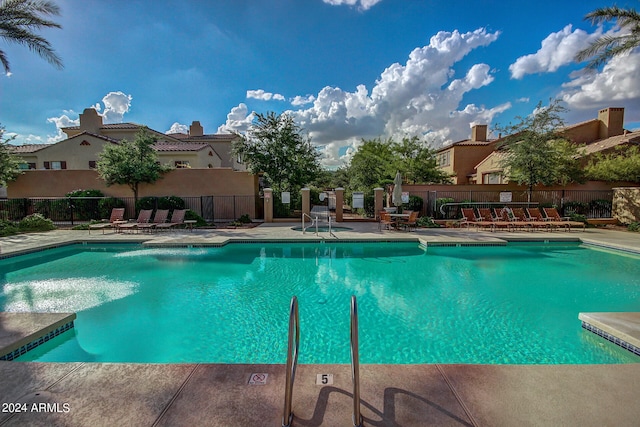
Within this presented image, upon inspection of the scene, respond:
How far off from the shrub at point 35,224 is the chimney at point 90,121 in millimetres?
18782

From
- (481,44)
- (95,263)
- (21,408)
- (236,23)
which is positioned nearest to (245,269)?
(95,263)

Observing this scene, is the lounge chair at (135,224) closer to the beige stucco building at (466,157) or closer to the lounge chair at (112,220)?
the lounge chair at (112,220)

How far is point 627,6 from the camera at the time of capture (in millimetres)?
10703

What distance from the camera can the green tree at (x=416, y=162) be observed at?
22094mm

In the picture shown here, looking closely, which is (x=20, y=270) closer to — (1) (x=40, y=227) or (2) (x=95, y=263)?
(2) (x=95, y=263)

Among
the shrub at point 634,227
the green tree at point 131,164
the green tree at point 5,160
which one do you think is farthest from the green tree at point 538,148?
the green tree at point 5,160

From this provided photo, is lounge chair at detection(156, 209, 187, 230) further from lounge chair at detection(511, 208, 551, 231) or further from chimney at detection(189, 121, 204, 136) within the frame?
chimney at detection(189, 121, 204, 136)

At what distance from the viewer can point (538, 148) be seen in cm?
1557

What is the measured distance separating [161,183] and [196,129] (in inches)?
708

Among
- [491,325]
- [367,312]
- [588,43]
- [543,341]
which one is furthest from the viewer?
[588,43]

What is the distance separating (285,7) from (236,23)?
6.91 ft

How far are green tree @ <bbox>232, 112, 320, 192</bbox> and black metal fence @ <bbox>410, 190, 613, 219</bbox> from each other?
7.20 metres

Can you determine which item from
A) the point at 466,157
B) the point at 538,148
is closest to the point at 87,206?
the point at 538,148

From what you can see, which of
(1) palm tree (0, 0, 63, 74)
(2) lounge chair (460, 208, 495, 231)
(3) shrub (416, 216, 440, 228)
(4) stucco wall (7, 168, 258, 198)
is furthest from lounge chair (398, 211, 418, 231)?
(1) palm tree (0, 0, 63, 74)
